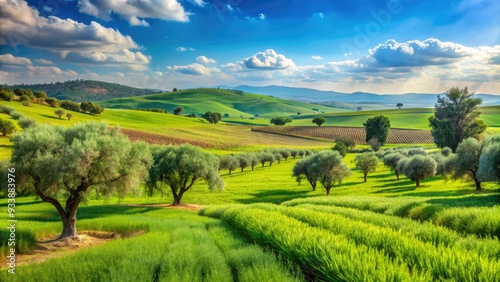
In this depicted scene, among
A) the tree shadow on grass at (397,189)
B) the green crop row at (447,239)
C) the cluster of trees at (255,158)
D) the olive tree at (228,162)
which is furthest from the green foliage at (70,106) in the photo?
the green crop row at (447,239)

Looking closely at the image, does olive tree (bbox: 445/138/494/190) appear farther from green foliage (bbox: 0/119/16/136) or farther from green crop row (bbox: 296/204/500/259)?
green foliage (bbox: 0/119/16/136)

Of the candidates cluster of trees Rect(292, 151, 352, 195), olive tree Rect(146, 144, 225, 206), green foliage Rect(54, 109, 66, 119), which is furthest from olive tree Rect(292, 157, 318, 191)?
green foliage Rect(54, 109, 66, 119)

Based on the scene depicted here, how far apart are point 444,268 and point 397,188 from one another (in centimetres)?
6047

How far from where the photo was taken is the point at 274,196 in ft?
A: 200

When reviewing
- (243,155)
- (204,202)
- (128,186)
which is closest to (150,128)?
(243,155)

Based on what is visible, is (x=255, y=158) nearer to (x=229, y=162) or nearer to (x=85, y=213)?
(x=229, y=162)

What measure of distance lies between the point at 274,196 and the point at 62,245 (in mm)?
42086

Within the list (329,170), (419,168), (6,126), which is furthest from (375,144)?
(6,126)

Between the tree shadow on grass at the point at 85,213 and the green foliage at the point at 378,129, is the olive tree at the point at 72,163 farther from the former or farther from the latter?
the green foliage at the point at 378,129

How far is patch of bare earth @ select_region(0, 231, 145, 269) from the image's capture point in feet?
64.1

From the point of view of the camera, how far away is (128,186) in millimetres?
27781

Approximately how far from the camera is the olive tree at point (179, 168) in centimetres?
4850

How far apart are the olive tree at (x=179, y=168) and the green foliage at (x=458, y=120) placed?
263 ft

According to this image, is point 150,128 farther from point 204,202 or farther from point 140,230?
point 140,230
